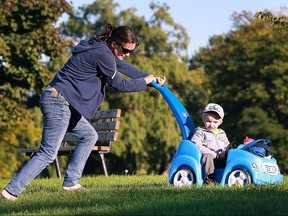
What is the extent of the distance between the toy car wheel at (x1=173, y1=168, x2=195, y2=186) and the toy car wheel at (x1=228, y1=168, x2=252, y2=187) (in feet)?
1.47

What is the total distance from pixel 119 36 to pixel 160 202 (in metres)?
2.10

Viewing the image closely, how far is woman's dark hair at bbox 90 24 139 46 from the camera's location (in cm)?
909

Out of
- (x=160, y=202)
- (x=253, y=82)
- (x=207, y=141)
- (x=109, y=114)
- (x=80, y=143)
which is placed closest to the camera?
(x=160, y=202)

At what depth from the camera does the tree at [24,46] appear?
2656 cm

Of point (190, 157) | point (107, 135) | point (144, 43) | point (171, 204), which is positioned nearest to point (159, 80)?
point (190, 157)

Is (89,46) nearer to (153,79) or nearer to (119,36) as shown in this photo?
(119,36)

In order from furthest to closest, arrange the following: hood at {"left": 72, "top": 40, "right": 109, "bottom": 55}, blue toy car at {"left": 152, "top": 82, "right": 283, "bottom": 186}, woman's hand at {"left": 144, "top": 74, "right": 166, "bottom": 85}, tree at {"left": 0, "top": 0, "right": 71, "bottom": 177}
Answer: tree at {"left": 0, "top": 0, "right": 71, "bottom": 177} → blue toy car at {"left": 152, "top": 82, "right": 283, "bottom": 186} → woman's hand at {"left": 144, "top": 74, "right": 166, "bottom": 85} → hood at {"left": 72, "top": 40, "right": 109, "bottom": 55}

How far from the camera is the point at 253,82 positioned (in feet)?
157

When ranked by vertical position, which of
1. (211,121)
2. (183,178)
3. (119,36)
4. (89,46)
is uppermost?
(119,36)

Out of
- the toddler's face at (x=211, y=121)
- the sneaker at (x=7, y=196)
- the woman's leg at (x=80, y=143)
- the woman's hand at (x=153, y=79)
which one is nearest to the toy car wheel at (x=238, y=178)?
the toddler's face at (x=211, y=121)

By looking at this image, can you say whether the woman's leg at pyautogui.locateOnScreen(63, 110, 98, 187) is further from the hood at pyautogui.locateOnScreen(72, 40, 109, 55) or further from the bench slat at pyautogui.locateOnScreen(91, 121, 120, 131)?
the bench slat at pyautogui.locateOnScreen(91, 121, 120, 131)

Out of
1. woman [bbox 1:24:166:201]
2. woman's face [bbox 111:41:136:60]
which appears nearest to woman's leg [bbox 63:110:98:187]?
woman [bbox 1:24:166:201]

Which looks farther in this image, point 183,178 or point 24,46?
point 24,46

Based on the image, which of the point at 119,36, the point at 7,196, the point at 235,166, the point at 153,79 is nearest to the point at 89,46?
the point at 119,36
